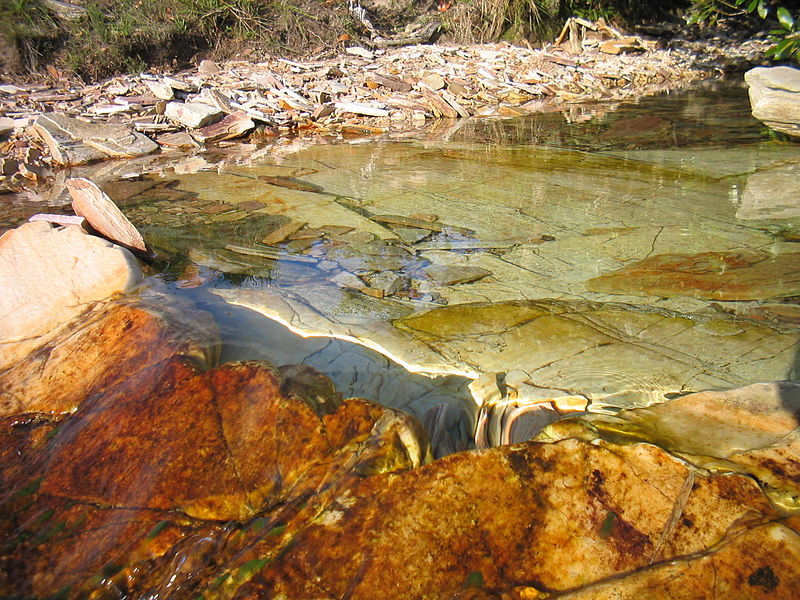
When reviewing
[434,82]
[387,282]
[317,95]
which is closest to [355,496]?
[387,282]

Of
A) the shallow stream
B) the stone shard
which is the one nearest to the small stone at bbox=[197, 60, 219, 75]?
the shallow stream

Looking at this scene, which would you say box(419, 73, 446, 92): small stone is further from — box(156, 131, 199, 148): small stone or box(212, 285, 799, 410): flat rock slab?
box(212, 285, 799, 410): flat rock slab

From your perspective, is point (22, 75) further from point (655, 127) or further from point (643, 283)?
point (643, 283)

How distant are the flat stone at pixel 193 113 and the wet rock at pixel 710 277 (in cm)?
673

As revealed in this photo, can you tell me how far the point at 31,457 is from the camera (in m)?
1.93

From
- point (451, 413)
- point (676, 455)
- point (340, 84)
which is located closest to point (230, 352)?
point (451, 413)

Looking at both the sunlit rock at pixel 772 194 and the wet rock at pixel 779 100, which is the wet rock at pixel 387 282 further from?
the wet rock at pixel 779 100

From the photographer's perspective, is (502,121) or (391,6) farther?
(391,6)

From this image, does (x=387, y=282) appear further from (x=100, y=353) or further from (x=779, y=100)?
(x=779, y=100)

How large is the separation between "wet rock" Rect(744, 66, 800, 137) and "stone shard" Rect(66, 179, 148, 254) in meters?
5.58

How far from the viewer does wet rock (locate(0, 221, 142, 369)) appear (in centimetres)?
261

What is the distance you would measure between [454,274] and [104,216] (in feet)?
Result: 6.74

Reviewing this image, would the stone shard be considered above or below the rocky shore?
→ above

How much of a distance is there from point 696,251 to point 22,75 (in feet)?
36.0
